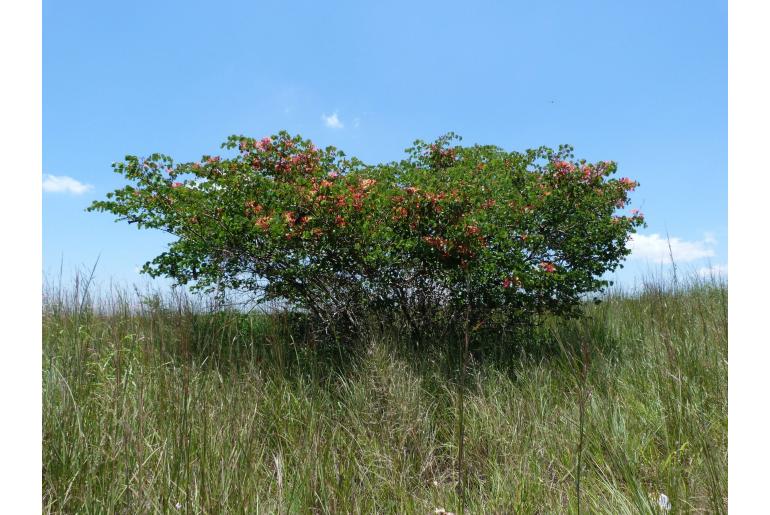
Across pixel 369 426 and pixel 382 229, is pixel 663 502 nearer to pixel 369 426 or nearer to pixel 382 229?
pixel 369 426

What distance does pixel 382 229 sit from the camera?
5.14m

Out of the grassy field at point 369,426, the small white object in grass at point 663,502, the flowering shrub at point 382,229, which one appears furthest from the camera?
the flowering shrub at point 382,229

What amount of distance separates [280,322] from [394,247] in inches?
61.7

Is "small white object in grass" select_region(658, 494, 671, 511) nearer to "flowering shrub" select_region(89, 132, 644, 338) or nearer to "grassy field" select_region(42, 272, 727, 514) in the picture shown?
"grassy field" select_region(42, 272, 727, 514)

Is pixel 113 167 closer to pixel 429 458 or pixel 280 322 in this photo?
pixel 280 322

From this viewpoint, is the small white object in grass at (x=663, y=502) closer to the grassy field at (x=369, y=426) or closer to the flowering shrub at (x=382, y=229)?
the grassy field at (x=369, y=426)

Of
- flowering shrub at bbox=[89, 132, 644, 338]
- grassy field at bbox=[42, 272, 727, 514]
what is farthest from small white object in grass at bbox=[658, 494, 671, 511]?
flowering shrub at bbox=[89, 132, 644, 338]

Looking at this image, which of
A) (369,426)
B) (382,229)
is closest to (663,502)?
(369,426)

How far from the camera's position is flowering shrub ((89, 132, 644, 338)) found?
536 centimetres

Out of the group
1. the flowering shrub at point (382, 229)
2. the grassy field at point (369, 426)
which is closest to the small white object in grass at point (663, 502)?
the grassy field at point (369, 426)

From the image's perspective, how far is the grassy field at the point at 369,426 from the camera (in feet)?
9.15

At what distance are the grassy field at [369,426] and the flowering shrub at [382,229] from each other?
52 cm

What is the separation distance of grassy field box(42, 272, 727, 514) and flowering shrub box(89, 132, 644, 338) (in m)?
0.52

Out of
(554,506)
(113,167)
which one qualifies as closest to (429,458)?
(554,506)
